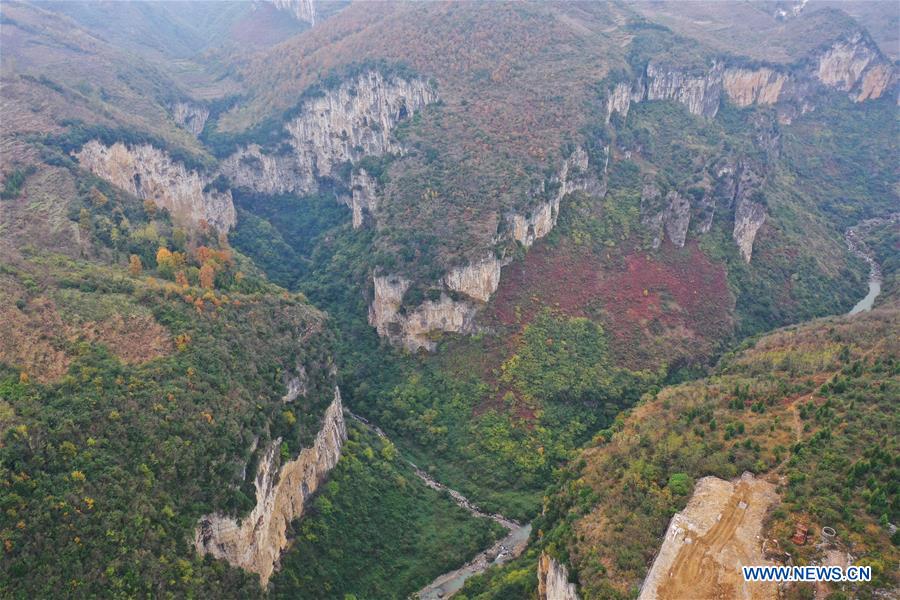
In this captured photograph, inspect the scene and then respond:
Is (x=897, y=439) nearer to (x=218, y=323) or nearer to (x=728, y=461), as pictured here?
(x=728, y=461)

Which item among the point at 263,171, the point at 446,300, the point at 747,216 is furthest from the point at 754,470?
the point at 263,171

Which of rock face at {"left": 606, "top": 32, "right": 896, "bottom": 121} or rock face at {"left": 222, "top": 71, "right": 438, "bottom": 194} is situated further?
rock face at {"left": 606, "top": 32, "right": 896, "bottom": 121}

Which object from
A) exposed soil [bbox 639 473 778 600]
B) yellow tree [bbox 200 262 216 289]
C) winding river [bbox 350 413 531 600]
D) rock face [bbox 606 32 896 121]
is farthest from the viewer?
rock face [bbox 606 32 896 121]

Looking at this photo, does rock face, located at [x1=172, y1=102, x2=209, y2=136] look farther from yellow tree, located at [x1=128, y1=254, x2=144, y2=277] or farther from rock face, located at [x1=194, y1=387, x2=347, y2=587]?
rock face, located at [x1=194, y1=387, x2=347, y2=587]

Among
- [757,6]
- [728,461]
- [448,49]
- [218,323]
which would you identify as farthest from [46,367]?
[757,6]

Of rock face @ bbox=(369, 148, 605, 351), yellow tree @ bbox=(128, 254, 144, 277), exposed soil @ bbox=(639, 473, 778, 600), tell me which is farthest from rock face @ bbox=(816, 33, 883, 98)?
yellow tree @ bbox=(128, 254, 144, 277)

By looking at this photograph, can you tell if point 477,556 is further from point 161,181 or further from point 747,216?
point 161,181
